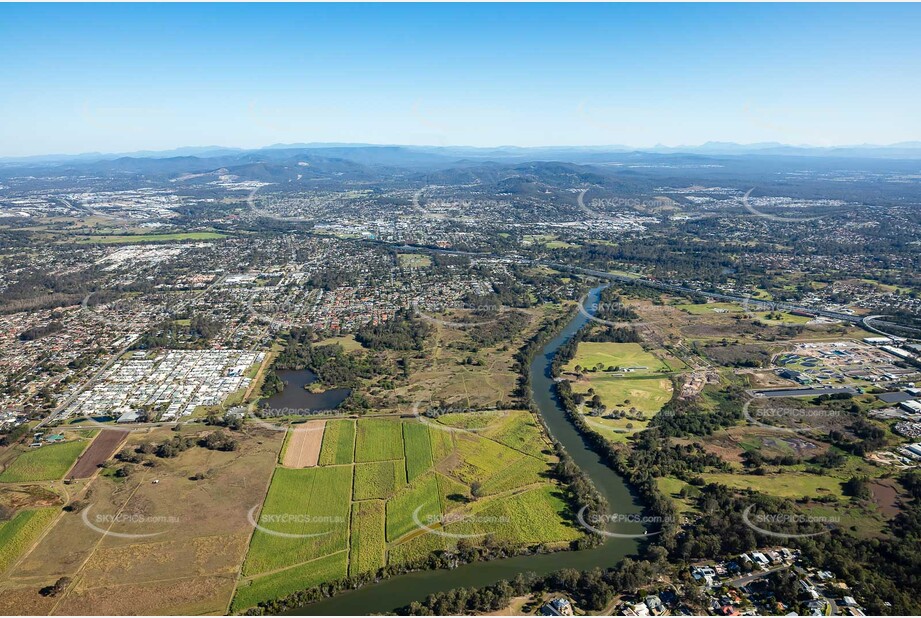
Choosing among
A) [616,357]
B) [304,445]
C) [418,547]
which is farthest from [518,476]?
[616,357]

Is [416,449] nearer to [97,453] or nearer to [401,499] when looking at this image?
[401,499]

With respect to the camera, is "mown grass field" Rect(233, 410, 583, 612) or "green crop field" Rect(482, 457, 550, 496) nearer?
"mown grass field" Rect(233, 410, 583, 612)

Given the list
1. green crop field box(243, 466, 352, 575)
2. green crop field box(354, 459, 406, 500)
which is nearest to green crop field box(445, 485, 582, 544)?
green crop field box(354, 459, 406, 500)

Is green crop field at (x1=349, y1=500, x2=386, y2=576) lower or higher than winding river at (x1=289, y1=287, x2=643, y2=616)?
higher

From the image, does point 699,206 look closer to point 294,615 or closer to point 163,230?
point 163,230

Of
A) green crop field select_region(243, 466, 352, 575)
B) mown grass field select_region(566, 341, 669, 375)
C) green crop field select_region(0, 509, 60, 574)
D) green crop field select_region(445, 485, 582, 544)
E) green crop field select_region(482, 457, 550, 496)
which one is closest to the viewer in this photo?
green crop field select_region(0, 509, 60, 574)

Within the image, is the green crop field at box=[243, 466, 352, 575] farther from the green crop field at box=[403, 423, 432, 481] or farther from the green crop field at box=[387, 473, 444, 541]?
the green crop field at box=[403, 423, 432, 481]

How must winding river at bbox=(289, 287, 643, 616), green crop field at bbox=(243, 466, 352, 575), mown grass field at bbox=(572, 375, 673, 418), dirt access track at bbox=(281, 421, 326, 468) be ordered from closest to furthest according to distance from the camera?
1. winding river at bbox=(289, 287, 643, 616)
2. green crop field at bbox=(243, 466, 352, 575)
3. dirt access track at bbox=(281, 421, 326, 468)
4. mown grass field at bbox=(572, 375, 673, 418)

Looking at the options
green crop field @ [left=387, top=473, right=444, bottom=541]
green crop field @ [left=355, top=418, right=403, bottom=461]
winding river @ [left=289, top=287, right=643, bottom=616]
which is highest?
green crop field @ [left=355, top=418, right=403, bottom=461]

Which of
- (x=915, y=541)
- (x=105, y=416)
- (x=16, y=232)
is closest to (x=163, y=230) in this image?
(x=16, y=232)
